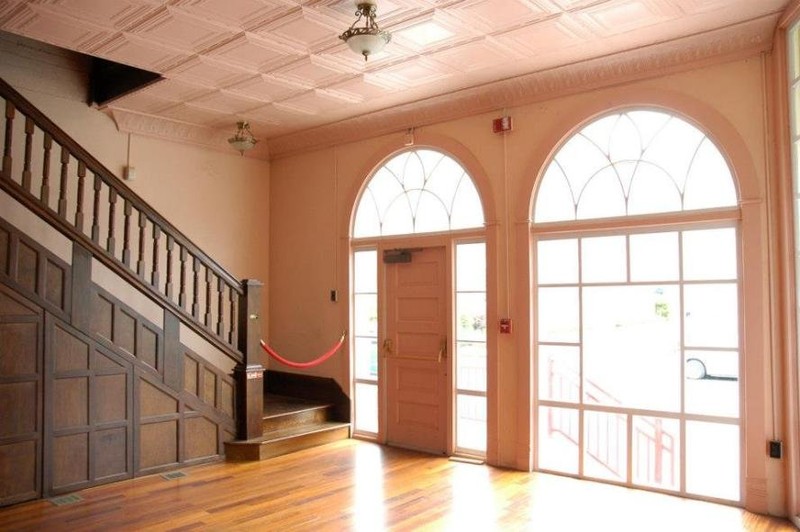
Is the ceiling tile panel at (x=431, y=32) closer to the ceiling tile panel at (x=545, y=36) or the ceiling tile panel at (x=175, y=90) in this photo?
the ceiling tile panel at (x=545, y=36)

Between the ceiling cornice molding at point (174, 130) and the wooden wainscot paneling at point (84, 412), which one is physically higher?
the ceiling cornice molding at point (174, 130)

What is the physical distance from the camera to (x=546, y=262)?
18.4 ft

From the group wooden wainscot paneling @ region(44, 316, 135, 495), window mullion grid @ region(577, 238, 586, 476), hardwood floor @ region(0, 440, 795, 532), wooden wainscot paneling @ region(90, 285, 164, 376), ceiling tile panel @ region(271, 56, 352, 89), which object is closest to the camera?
hardwood floor @ region(0, 440, 795, 532)

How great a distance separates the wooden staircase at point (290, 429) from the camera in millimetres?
5938

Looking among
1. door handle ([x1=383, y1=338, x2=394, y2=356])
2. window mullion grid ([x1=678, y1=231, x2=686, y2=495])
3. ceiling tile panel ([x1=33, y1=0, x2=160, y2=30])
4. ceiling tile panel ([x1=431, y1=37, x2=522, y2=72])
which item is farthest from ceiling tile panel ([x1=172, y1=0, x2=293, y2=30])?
window mullion grid ([x1=678, y1=231, x2=686, y2=495])

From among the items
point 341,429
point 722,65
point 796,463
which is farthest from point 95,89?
point 796,463

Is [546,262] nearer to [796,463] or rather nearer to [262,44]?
[796,463]

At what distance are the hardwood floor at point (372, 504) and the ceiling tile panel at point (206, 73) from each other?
3468mm

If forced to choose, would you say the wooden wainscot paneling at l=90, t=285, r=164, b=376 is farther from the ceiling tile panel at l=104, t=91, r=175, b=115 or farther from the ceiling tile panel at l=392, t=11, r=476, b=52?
the ceiling tile panel at l=392, t=11, r=476, b=52

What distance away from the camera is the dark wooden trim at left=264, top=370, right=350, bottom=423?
7008 millimetres

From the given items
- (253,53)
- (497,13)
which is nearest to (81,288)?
(253,53)

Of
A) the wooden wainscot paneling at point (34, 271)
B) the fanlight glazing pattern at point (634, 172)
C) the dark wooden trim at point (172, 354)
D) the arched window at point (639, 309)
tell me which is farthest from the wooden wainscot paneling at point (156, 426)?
the fanlight glazing pattern at point (634, 172)

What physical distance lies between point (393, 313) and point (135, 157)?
3.21 meters

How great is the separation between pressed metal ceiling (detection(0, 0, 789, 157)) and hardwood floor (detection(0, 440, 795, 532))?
3.37 metres
